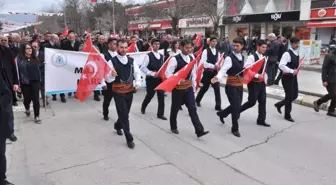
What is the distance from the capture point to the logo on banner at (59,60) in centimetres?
838

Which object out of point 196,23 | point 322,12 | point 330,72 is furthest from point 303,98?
point 196,23

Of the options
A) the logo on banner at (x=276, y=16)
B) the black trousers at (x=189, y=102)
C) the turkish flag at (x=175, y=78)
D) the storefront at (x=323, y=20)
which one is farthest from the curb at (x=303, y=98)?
the logo on banner at (x=276, y=16)

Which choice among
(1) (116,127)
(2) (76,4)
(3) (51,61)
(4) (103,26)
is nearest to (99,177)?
(1) (116,127)

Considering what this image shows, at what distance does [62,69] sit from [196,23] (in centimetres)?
3127

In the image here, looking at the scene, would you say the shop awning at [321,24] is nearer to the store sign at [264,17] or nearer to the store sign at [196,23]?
the store sign at [264,17]

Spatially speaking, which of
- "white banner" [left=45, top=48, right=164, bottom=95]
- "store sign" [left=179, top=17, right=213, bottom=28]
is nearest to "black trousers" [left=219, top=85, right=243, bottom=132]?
"white banner" [left=45, top=48, right=164, bottom=95]

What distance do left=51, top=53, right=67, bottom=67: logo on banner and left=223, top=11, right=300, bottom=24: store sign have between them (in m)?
22.9

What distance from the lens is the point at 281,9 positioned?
28.7 meters

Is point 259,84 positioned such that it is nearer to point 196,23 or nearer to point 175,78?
point 175,78

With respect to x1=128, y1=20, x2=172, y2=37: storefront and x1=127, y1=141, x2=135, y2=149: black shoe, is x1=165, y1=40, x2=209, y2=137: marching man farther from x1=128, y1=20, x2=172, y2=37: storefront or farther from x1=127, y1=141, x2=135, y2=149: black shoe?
x1=128, y1=20, x2=172, y2=37: storefront

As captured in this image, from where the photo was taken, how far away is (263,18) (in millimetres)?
29234

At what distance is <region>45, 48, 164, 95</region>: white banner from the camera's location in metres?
8.29

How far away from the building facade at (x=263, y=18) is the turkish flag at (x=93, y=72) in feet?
66.6

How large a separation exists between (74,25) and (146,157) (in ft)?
147
